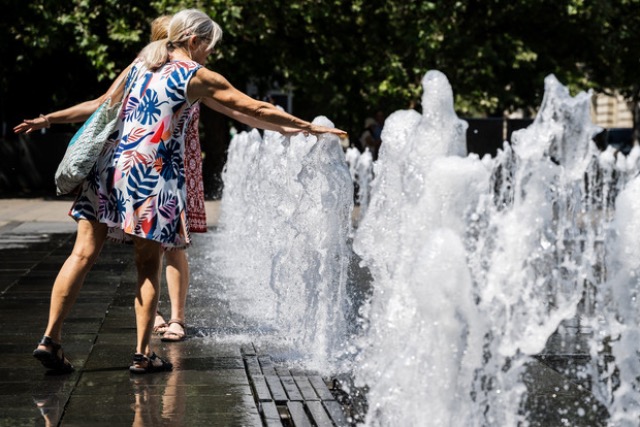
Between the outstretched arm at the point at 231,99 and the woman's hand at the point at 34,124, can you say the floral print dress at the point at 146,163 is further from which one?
the woman's hand at the point at 34,124

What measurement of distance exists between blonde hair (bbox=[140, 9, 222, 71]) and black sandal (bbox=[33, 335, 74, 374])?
1352 millimetres

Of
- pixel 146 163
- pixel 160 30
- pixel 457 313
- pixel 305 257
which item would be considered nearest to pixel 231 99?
pixel 146 163

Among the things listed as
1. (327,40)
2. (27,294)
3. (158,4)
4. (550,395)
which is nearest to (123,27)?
(158,4)

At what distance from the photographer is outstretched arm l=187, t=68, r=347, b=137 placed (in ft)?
19.1

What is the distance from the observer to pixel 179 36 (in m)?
6.01

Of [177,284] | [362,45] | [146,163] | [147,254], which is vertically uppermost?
[362,45]

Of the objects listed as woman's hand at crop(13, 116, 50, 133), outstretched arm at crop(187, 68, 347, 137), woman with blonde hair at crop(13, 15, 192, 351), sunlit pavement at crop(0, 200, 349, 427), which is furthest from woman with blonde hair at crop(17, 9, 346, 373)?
woman with blonde hair at crop(13, 15, 192, 351)

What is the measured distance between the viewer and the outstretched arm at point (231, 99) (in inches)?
229

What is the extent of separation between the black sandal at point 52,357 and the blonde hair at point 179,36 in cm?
135

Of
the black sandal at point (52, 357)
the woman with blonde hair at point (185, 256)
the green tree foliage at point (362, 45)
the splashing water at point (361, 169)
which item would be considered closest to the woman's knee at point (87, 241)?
the black sandal at point (52, 357)

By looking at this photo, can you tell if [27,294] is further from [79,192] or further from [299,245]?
[79,192]

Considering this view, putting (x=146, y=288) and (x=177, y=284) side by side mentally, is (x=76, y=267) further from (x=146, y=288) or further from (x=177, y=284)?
(x=177, y=284)

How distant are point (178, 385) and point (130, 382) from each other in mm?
236

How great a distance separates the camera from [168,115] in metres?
5.86
